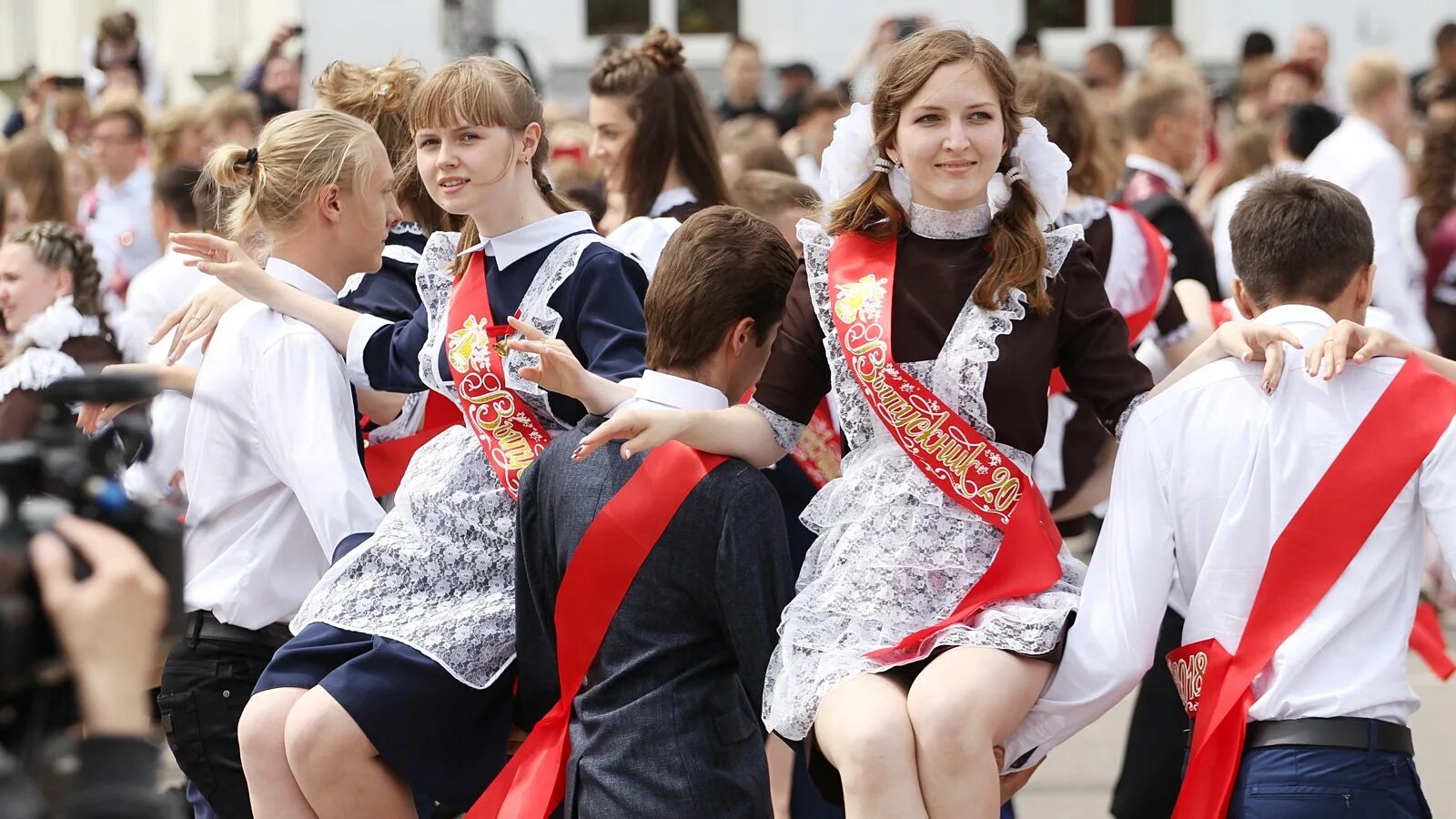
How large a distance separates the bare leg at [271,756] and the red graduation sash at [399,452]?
67cm

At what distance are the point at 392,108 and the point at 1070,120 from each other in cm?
171

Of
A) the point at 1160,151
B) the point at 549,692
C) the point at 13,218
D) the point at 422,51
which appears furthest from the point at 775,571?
the point at 422,51

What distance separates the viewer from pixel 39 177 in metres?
7.88

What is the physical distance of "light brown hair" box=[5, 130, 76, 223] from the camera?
7.84 m

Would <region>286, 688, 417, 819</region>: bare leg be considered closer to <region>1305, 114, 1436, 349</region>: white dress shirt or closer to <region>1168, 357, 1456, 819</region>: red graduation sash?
<region>1168, 357, 1456, 819</region>: red graduation sash

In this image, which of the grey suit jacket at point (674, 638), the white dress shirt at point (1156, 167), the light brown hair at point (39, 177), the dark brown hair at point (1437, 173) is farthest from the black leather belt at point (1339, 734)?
the light brown hair at point (39, 177)

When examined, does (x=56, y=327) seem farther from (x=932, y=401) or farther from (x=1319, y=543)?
(x=1319, y=543)

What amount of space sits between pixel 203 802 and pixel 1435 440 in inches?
95.9

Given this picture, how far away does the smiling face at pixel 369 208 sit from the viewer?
3809mm

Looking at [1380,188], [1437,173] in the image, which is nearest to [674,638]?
[1380,188]

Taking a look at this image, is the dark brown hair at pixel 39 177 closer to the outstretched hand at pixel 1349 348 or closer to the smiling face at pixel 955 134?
the smiling face at pixel 955 134

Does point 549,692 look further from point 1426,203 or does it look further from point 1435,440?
point 1426,203

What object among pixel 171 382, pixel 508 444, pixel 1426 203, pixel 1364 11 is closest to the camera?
pixel 508 444

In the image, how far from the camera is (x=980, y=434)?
3.21m
